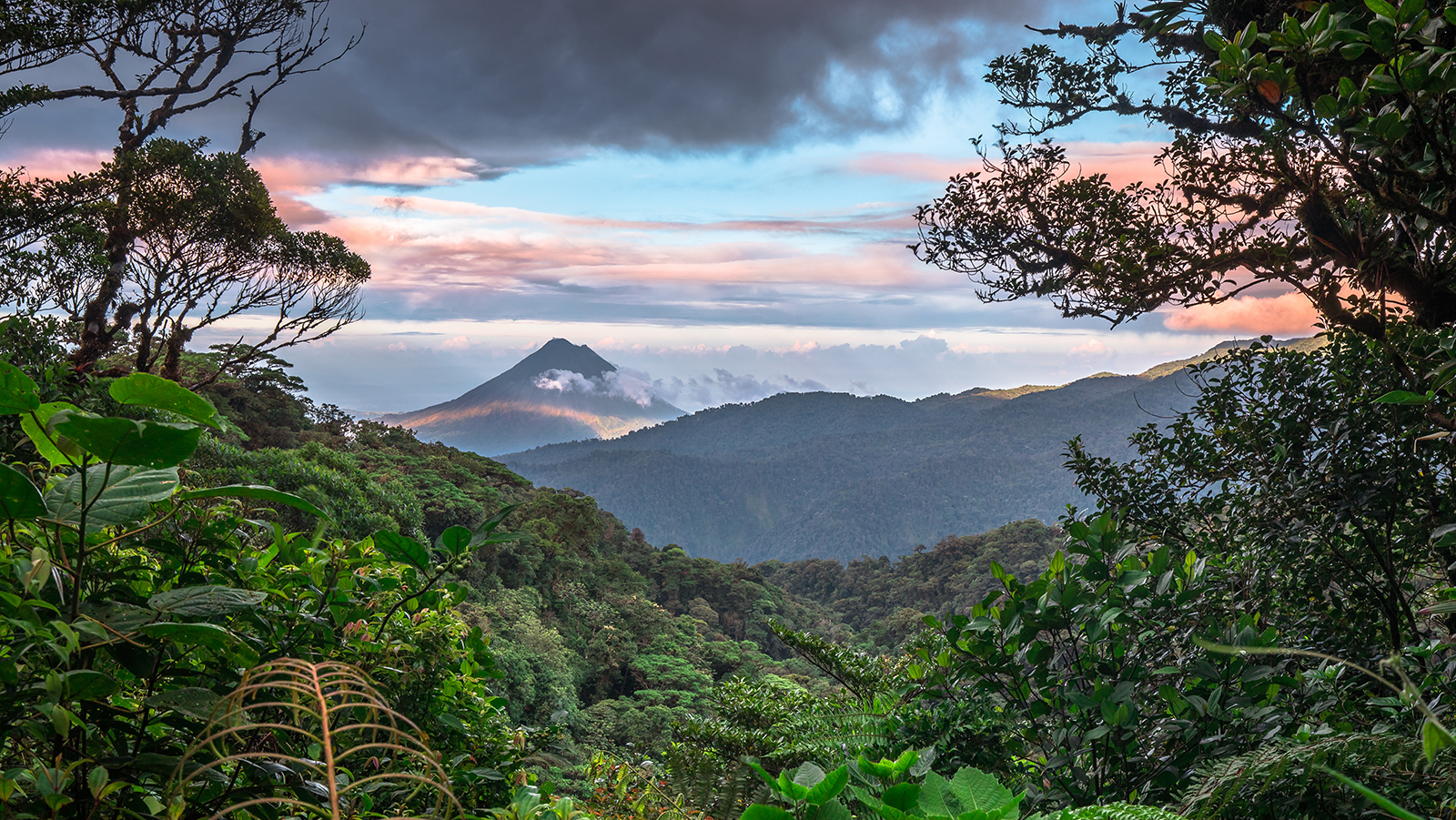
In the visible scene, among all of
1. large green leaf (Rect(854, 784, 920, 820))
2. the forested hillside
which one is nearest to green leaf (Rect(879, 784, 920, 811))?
large green leaf (Rect(854, 784, 920, 820))

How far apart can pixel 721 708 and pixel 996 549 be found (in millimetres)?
27470

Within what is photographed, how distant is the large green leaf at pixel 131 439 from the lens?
1.87ft

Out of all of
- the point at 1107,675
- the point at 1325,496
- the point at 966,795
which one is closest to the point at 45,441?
the point at 966,795

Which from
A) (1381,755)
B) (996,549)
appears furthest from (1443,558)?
(996,549)

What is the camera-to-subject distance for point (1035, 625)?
1438 mm

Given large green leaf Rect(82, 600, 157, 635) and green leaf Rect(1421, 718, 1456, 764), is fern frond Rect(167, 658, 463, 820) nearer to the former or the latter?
large green leaf Rect(82, 600, 157, 635)

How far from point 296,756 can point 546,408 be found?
91415 mm

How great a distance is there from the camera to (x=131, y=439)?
60 centimetres

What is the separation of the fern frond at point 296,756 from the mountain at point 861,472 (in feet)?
226

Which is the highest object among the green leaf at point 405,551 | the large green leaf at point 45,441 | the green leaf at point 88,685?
the large green leaf at point 45,441

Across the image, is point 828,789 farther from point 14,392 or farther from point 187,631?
point 14,392

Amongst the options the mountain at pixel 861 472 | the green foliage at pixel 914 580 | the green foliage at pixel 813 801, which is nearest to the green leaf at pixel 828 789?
the green foliage at pixel 813 801

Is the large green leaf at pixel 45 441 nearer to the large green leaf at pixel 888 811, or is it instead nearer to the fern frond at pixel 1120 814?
the large green leaf at pixel 888 811

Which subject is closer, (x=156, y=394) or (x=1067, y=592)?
(x=156, y=394)
